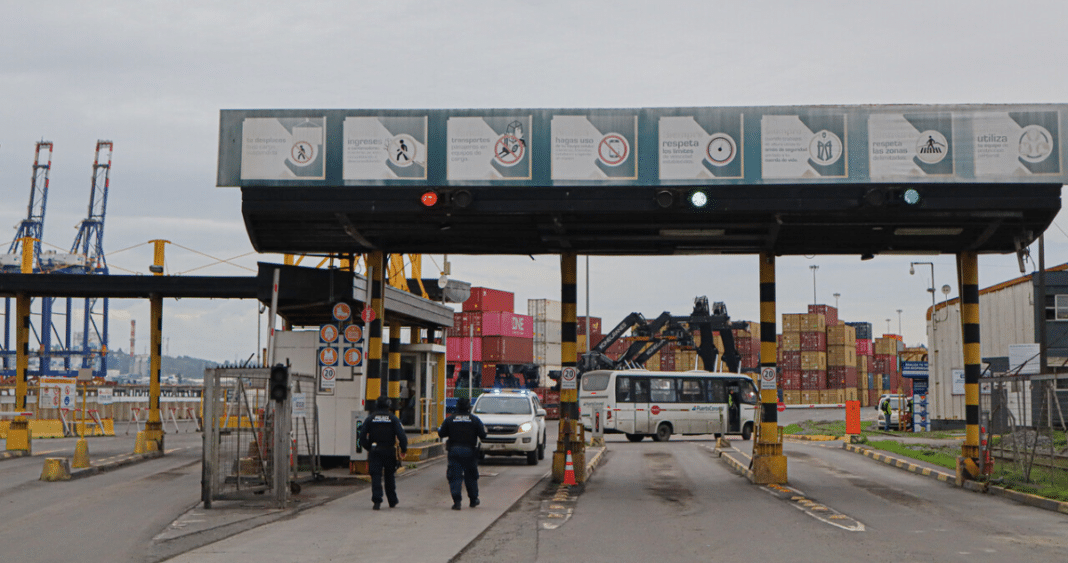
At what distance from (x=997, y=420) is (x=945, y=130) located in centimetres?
663

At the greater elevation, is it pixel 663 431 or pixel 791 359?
pixel 791 359

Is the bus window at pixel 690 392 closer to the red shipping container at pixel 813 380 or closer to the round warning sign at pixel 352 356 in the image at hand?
the round warning sign at pixel 352 356

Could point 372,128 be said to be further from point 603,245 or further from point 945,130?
point 945,130

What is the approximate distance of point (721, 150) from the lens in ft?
53.7

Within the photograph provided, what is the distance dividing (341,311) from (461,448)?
7.01 meters

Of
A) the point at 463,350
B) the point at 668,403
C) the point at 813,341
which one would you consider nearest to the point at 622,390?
the point at 668,403

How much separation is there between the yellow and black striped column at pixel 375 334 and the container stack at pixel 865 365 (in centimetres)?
7851

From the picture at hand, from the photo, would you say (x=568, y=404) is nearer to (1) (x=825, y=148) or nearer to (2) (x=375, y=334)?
(2) (x=375, y=334)

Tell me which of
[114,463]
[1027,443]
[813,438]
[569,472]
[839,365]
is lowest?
[813,438]

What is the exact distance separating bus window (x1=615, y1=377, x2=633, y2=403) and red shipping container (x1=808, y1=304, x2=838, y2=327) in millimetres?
50967

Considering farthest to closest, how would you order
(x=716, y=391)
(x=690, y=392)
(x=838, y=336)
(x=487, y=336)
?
1. (x=838, y=336)
2. (x=487, y=336)
3. (x=716, y=391)
4. (x=690, y=392)

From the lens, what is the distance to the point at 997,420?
1941 centimetres

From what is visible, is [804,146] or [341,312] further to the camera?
[341,312]

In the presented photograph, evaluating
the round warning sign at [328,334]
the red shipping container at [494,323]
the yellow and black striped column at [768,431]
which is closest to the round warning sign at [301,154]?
the round warning sign at [328,334]
